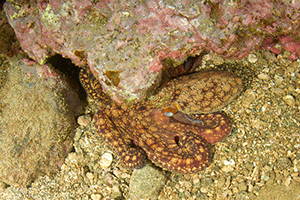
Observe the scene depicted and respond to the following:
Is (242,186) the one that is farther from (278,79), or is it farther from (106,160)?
(106,160)

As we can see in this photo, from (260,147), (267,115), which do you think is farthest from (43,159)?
(267,115)

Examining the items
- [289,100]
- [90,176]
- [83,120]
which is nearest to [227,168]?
[289,100]

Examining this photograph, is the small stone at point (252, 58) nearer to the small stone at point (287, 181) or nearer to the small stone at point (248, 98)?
the small stone at point (248, 98)

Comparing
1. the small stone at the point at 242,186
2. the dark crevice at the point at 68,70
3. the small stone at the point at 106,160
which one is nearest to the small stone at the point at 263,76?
the small stone at the point at 242,186

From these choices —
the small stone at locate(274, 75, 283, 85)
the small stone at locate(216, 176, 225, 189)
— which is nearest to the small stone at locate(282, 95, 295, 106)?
the small stone at locate(274, 75, 283, 85)

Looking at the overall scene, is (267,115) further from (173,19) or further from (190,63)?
(173,19)
